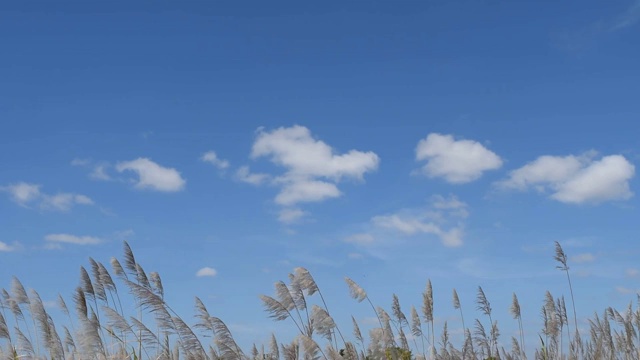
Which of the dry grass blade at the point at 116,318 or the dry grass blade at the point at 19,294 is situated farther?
the dry grass blade at the point at 19,294

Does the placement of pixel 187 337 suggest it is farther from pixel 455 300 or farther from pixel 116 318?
pixel 455 300

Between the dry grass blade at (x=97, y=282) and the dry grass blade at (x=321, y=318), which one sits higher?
the dry grass blade at (x=97, y=282)

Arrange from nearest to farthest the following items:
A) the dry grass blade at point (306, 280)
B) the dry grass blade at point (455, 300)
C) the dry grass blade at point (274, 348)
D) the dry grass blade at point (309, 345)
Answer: the dry grass blade at point (309, 345) → the dry grass blade at point (306, 280) → the dry grass blade at point (274, 348) → the dry grass blade at point (455, 300)

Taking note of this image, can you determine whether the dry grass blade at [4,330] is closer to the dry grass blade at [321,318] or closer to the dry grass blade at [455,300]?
the dry grass blade at [321,318]

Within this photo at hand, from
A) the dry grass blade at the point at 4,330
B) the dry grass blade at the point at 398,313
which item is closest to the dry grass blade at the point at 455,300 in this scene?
the dry grass blade at the point at 398,313

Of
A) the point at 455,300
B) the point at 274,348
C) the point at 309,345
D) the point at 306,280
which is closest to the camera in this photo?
the point at 309,345

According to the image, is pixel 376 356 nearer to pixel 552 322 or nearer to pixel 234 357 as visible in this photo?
pixel 234 357

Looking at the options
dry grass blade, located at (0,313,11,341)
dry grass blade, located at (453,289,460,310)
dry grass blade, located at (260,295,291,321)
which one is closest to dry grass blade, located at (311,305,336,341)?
dry grass blade, located at (260,295,291,321)

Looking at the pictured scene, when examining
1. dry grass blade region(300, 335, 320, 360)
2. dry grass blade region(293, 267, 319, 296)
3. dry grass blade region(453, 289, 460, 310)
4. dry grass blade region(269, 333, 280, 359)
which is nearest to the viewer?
dry grass blade region(300, 335, 320, 360)

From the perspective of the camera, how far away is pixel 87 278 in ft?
32.1

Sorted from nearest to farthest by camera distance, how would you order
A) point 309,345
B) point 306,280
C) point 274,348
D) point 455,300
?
point 309,345 → point 306,280 → point 274,348 → point 455,300

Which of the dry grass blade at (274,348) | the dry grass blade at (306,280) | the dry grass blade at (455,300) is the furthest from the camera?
the dry grass blade at (455,300)

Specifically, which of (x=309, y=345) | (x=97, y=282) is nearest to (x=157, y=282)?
(x=97, y=282)

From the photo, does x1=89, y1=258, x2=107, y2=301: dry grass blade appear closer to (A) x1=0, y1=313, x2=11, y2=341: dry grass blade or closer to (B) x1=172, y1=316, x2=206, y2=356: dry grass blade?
(A) x1=0, y1=313, x2=11, y2=341: dry grass blade
